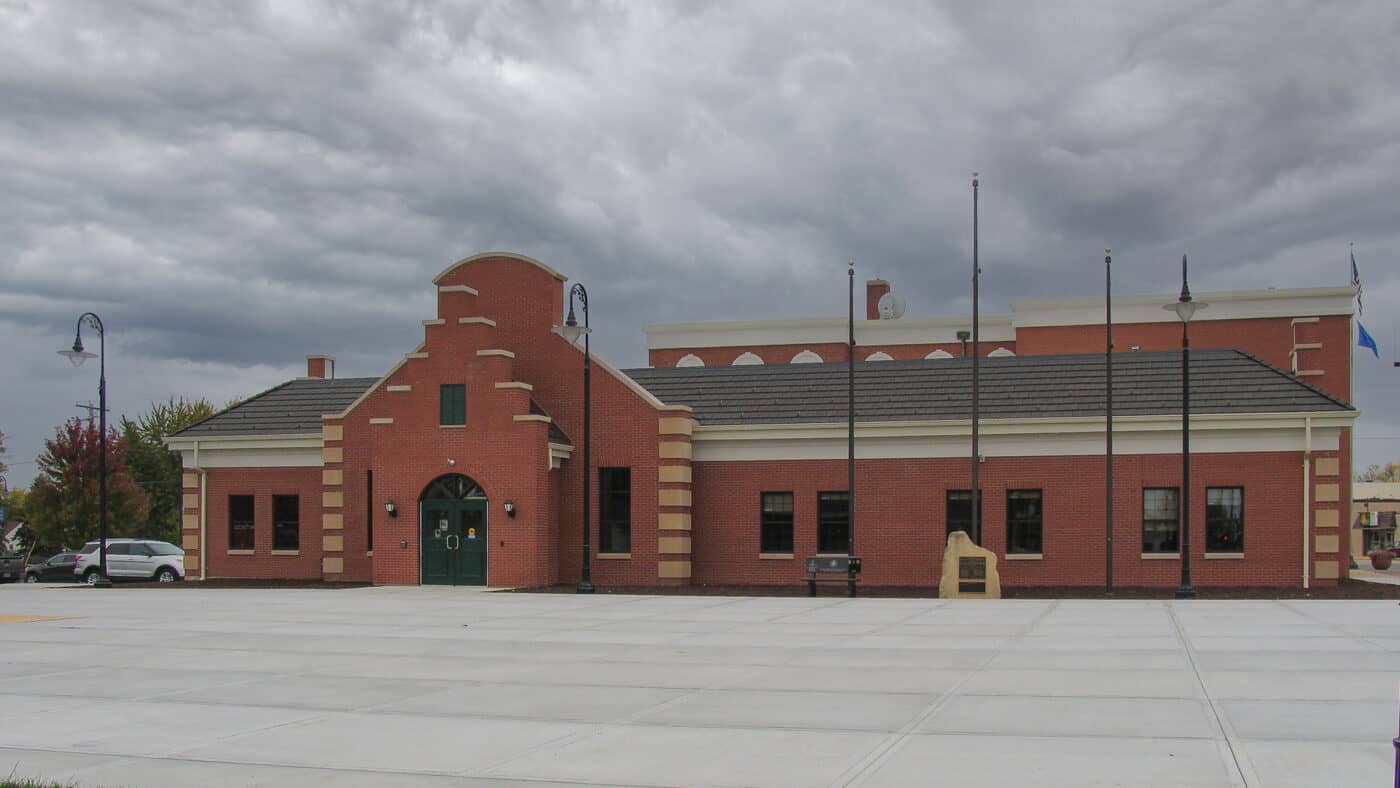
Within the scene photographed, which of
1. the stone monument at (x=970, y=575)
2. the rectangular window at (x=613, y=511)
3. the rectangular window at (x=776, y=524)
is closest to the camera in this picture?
the stone monument at (x=970, y=575)

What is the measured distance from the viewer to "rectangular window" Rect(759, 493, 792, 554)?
3541cm

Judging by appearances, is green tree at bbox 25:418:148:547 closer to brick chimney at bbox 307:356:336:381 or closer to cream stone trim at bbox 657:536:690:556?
brick chimney at bbox 307:356:336:381

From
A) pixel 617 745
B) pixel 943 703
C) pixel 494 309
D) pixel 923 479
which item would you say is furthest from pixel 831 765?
pixel 494 309

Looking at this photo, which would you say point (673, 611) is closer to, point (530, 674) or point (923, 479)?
point (530, 674)

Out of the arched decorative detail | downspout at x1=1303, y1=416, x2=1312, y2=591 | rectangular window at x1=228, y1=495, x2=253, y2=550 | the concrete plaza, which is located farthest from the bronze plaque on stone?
rectangular window at x1=228, y1=495, x2=253, y2=550

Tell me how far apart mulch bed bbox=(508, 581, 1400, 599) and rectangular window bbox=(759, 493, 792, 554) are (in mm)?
1246

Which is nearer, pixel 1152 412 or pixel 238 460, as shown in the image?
pixel 1152 412

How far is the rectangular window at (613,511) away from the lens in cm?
3519

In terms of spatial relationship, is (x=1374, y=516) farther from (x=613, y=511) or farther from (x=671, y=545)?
(x=613, y=511)

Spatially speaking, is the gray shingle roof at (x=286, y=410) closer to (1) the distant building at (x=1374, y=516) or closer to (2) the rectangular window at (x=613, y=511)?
(2) the rectangular window at (x=613, y=511)

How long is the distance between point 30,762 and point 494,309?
26.4 metres

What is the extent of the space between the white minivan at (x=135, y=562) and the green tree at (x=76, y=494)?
18500 mm

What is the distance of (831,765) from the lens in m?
9.34

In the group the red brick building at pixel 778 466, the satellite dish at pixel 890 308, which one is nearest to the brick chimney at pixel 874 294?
the satellite dish at pixel 890 308
